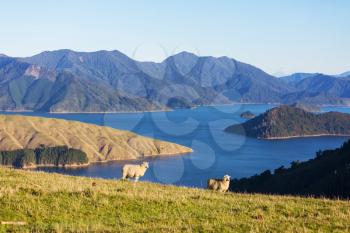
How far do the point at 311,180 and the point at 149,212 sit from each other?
323ft

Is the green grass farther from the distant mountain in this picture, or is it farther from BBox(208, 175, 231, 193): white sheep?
the distant mountain

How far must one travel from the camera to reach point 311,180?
114 m

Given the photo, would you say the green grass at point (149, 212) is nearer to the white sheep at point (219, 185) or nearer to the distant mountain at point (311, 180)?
the white sheep at point (219, 185)

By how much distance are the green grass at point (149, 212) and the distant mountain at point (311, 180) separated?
214ft

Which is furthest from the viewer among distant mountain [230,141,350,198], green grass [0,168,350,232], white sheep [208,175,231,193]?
distant mountain [230,141,350,198]

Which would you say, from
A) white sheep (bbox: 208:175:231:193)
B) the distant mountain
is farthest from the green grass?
the distant mountain

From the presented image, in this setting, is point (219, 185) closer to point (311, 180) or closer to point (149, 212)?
point (149, 212)

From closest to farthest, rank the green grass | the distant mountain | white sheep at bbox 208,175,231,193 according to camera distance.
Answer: the green grass < white sheep at bbox 208,175,231,193 < the distant mountain

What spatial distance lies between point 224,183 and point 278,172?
320 feet

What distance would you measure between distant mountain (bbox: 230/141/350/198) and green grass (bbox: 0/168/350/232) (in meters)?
65.3

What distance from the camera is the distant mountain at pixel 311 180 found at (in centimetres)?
9675

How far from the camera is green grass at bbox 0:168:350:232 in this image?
61.2 feet

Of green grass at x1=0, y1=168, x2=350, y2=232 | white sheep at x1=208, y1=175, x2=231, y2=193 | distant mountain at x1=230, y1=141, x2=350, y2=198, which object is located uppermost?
green grass at x1=0, y1=168, x2=350, y2=232

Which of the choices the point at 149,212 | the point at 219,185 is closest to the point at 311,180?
the point at 219,185
